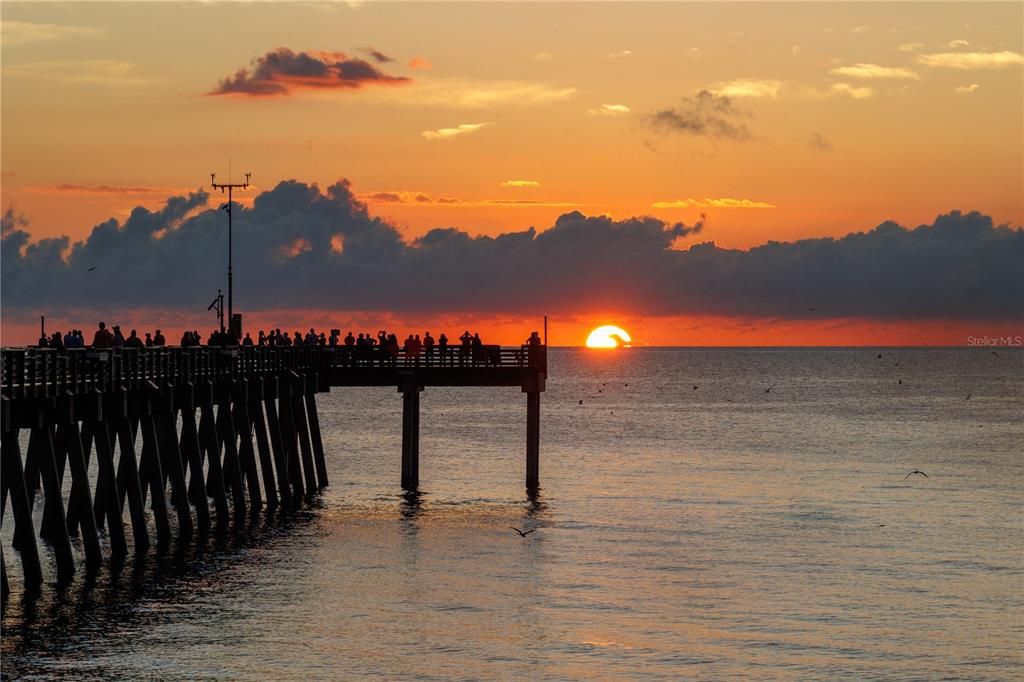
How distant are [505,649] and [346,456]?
47.1 metres

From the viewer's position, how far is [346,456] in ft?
251

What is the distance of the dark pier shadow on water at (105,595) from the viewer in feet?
92.9

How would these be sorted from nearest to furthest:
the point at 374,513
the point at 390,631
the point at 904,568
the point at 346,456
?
1. the point at 390,631
2. the point at 904,568
3. the point at 374,513
4. the point at 346,456

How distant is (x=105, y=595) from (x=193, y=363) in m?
11.0

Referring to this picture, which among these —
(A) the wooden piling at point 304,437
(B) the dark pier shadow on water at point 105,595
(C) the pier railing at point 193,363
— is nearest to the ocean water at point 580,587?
(B) the dark pier shadow on water at point 105,595

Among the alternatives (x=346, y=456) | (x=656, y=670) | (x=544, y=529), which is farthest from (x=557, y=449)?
(x=656, y=670)

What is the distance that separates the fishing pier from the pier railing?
0.05 m

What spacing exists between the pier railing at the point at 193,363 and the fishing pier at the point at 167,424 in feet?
0.15

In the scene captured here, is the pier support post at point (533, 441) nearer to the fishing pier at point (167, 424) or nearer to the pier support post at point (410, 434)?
the fishing pier at point (167, 424)

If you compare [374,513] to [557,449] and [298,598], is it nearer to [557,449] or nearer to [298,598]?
[298,598]

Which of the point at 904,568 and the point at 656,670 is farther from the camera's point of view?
the point at 904,568

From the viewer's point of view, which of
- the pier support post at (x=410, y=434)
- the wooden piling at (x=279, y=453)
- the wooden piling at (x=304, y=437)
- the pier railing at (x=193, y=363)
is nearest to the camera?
the pier railing at (x=193, y=363)

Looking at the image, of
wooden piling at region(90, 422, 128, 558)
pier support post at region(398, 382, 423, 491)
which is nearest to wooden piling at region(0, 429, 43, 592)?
wooden piling at region(90, 422, 128, 558)

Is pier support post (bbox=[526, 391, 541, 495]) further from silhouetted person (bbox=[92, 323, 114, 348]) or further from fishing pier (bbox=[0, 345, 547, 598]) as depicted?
silhouetted person (bbox=[92, 323, 114, 348])
